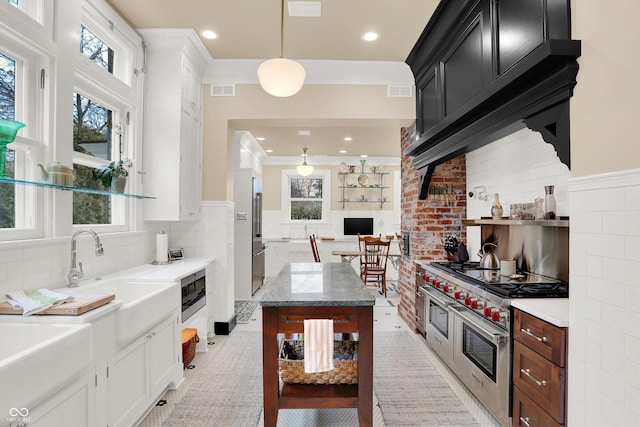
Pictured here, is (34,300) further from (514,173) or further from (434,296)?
(514,173)

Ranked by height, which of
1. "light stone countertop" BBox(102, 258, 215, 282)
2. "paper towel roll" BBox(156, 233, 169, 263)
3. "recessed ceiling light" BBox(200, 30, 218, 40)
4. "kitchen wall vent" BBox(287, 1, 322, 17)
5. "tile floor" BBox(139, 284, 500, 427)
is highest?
"recessed ceiling light" BBox(200, 30, 218, 40)

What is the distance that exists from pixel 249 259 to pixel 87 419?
3.90m

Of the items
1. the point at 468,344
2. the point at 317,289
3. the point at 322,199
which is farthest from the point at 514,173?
the point at 322,199

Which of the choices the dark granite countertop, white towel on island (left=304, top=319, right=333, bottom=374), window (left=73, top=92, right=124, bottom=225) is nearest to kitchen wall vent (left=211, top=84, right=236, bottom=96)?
window (left=73, top=92, right=124, bottom=225)

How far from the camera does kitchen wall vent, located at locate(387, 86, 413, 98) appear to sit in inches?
153

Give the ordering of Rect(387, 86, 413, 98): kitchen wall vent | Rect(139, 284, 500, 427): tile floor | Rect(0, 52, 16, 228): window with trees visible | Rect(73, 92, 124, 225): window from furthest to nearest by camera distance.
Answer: Rect(387, 86, 413, 98): kitchen wall vent → Rect(73, 92, 124, 225): window → Rect(139, 284, 500, 427): tile floor → Rect(0, 52, 16, 228): window with trees visible

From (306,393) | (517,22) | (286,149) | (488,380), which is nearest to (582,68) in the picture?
(517,22)

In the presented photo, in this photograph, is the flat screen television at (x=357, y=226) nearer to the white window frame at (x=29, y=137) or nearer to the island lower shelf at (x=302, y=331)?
the island lower shelf at (x=302, y=331)

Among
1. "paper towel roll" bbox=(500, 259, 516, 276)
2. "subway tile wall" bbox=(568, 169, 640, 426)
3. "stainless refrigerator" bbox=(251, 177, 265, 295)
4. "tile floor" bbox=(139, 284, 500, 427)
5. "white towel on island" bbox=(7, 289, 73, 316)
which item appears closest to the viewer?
"subway tile wall" bbox=(568, 169, 640, 426)

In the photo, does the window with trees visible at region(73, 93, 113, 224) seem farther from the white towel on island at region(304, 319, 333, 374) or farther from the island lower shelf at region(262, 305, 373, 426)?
the white towel on island at region(304, 319, 333, 374)

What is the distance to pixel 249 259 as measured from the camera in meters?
5.51

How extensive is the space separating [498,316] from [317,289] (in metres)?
1.15

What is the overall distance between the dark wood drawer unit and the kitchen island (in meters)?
0.86

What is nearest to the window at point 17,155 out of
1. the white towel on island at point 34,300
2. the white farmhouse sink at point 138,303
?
the white towel on island at point 34,300
